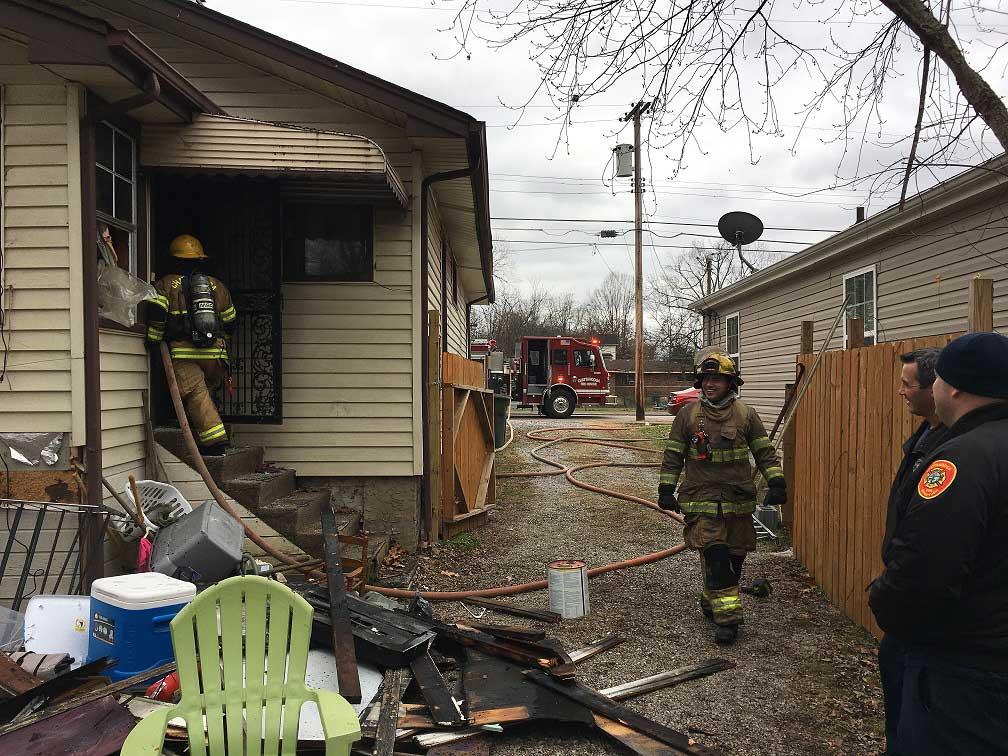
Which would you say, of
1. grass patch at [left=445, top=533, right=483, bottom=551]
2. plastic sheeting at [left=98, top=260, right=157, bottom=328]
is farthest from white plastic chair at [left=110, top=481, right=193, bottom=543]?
grass patch at [left=445, top=533, right=483, bottom=551]

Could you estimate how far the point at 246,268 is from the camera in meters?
6.59

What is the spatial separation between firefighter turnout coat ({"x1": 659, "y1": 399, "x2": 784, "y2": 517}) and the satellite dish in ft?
30.7

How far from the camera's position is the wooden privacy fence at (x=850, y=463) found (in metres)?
4.27

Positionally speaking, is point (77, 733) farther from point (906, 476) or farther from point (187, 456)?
point (906, 476)

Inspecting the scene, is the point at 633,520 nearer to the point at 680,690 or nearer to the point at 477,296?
the point at 680,690

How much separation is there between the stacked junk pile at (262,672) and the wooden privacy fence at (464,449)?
214 centimetres

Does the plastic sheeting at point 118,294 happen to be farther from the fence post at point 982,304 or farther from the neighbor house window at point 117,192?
the fence post at point 982,304

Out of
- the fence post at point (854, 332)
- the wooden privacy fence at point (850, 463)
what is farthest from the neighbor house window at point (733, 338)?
the fence post at point (854, 332)

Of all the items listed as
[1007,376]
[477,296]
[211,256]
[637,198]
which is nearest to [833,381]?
[1007,376]

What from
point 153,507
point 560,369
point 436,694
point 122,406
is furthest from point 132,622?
point 560,369

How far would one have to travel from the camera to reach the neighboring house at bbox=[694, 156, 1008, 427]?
24.7ft

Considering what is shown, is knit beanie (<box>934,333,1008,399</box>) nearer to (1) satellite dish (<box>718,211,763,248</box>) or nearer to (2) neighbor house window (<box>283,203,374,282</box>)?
(2) neighbor house window (<box>283,203,374,282</box>)

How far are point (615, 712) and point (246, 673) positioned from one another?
6.10 feet

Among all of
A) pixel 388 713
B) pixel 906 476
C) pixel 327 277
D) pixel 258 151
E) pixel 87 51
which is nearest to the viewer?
pixel 906 476
